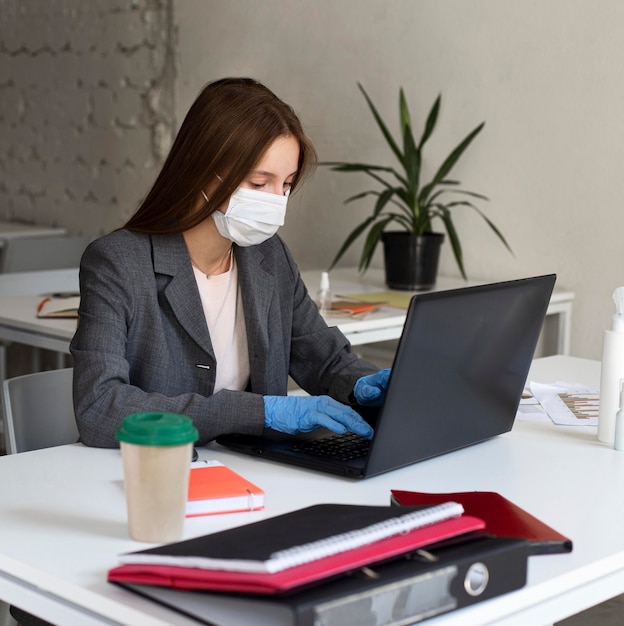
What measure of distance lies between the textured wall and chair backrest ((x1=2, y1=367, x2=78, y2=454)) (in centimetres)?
276

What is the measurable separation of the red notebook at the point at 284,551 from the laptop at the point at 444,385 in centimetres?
31

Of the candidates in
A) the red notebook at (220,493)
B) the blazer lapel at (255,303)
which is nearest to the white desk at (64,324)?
the blazer lapel at (255,303)

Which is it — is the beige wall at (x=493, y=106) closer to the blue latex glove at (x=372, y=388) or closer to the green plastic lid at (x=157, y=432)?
the blue latex glove at (x=372, y=388)

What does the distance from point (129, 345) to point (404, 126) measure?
193 cm

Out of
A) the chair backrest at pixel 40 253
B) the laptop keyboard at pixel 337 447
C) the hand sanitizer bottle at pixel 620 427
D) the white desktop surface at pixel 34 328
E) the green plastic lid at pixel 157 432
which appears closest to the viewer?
the green plastic lid at pixel 157 432

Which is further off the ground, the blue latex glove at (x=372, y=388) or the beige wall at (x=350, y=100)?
the beige wall at (x=350, y=100)

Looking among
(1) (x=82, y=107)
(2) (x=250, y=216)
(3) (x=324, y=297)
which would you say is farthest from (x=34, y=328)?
(1) (x=82, y=107)

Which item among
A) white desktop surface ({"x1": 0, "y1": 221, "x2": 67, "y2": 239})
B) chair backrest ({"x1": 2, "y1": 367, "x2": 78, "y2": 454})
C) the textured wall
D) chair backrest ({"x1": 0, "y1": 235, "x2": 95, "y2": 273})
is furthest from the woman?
white desktop surface ({"x1": 0, "y1": 221, "x2": 67, "y2": 239})

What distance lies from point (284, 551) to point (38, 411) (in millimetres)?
1027

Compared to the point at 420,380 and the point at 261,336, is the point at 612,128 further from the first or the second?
the point at 420,380

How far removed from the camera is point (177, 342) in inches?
67.4

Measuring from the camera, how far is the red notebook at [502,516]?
3.64 feet

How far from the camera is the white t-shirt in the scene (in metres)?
1.84

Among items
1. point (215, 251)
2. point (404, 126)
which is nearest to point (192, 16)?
point (404, 126)
